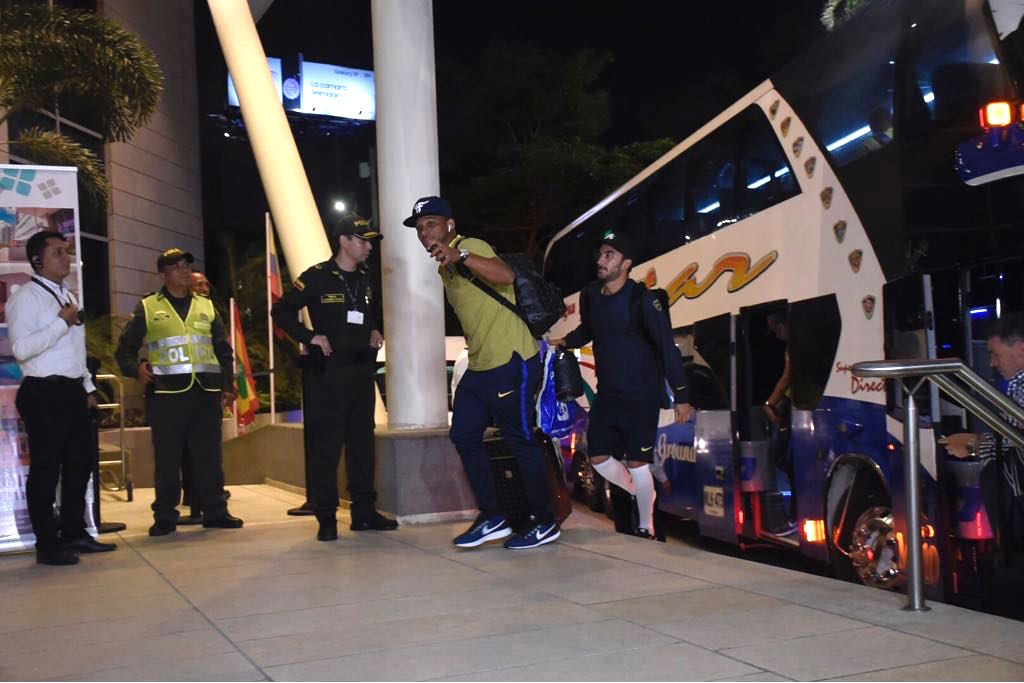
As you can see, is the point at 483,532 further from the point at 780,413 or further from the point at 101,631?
the point at 780,413

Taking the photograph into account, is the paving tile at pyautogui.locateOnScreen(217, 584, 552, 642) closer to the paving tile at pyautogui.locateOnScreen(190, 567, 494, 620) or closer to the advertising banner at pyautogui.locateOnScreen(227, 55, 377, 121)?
the paving tile at pyautogui.locateOnScreen(190, 567, 494, 620)

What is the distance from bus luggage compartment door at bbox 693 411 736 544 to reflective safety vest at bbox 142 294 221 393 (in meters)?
3.82

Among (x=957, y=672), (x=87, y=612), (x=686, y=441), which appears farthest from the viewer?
(x=686, y=441)

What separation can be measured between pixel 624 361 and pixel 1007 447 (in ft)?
7.64

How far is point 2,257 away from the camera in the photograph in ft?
24.9

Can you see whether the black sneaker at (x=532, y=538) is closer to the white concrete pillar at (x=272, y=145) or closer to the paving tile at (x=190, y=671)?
the paving tile at (x=190, y=671)

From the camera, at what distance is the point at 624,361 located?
23.2ft

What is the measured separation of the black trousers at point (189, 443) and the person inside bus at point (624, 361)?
271cm

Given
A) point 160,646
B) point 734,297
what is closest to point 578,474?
point 734,297

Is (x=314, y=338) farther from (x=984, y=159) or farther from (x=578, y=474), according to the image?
(x=578, y=474)

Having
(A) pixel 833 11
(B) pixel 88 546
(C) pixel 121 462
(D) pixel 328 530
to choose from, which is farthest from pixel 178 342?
(A) pixel 833 11

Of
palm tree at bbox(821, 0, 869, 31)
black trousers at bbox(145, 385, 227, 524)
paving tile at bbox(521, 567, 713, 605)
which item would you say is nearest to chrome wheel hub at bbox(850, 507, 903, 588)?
paving tile at bbox(521, 567, 713, 605)

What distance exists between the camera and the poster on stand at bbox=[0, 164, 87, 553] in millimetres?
7387

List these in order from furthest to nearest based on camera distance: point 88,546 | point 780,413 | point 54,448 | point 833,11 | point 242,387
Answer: point 833,11
point 242,387
point 780,413
point 88,546
point 54,448
